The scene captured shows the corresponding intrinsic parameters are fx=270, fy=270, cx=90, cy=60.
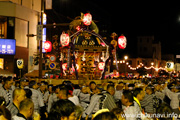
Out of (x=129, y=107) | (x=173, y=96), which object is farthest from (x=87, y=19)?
(x=129, y=107)

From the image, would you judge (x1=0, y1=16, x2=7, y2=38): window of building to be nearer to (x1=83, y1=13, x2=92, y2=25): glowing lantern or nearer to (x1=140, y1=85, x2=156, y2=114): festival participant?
(x1=83, y1=13, x2=92, y2=25): glowing lantern

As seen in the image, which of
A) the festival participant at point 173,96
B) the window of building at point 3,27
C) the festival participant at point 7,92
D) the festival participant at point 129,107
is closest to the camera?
the festival participant at point 129,107

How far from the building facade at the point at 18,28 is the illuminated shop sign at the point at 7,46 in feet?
3.77

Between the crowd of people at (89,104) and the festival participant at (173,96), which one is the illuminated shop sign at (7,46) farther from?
the festival participant at (173,96)

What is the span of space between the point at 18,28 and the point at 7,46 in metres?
3.41

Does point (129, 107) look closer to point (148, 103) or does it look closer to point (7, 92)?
point (148, 103)

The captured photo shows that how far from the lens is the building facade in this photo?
32875 millimetres

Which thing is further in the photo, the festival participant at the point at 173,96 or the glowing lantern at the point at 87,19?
the glowing lantern at the point at 87,19

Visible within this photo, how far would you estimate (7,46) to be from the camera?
31.4 meters

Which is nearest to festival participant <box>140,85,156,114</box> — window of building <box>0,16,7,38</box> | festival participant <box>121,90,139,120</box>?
festival participant <box>121,90,139,120</box>

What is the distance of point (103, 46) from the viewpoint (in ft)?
80.1

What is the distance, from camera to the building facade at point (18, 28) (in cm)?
3288

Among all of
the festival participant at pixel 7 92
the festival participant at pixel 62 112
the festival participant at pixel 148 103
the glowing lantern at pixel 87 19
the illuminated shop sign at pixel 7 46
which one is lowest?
the festival participant at pixel 148 103

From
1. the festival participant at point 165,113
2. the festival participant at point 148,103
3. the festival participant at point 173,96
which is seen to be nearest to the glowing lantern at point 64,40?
the festival participant at point 173,96
